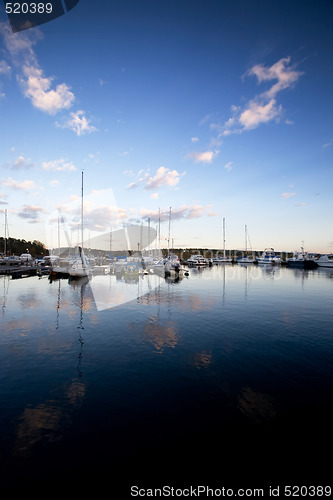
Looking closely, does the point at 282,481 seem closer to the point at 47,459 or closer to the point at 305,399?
the point at 305,399

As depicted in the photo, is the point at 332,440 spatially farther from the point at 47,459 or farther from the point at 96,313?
the point at 96,313

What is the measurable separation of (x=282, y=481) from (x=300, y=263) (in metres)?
120

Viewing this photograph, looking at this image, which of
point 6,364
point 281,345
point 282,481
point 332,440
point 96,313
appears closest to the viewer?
point 282,481

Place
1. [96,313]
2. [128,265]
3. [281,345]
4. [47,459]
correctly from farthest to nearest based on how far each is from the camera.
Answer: [128,265], [96,313], [281,345], [47,459]

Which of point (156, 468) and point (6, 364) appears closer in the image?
point (156, 468)

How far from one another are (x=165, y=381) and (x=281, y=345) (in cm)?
834

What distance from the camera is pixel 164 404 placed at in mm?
8680

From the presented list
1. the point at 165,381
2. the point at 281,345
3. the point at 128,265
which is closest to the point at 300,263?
the point at 128,265

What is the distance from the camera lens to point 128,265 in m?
73.2

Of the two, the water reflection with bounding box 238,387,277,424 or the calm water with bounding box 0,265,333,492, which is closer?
the calm water with bounding box 0,265,333,492

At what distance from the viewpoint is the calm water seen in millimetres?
6152

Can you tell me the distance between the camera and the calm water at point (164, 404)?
20.2 ft

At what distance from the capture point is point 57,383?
10117 millimetres

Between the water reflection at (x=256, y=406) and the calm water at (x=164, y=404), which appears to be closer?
the calm water at (x=164, y=404)
